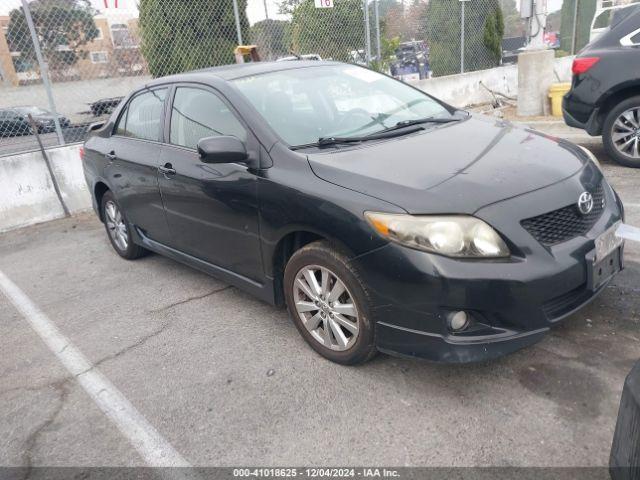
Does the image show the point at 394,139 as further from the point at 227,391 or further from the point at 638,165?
the point at 638,165

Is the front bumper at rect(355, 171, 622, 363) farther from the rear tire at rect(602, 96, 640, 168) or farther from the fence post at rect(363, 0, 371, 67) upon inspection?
the fence post at rect(363, 0, 371, 67)

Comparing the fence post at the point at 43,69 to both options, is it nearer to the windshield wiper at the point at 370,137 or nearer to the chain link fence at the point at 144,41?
the chain link fence at the point at 144,41

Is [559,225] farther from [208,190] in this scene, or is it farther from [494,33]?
[494,33]

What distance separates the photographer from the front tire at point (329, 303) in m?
2.64

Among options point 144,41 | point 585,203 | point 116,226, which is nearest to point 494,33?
point 144,41

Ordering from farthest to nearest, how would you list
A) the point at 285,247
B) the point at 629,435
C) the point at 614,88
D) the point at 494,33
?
the point at 494,33 → the point at 614,88 → the point at 285,247 → the point at 629,435

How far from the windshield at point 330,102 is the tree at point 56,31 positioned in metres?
4.35

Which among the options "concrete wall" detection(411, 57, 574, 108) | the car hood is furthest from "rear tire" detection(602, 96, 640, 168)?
"concrete wall" detection(411, 57, 574, 108)

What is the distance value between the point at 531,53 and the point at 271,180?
816 centimetres

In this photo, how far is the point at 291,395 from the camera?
9.04 feet

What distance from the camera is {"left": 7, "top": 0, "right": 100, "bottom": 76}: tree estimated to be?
6320mm

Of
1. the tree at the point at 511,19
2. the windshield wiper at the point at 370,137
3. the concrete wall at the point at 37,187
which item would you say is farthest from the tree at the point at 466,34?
the windshield wiper at the point at 370,137

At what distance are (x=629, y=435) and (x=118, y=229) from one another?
176 inches

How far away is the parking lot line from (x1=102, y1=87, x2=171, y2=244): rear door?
1.07 metres
